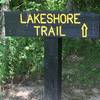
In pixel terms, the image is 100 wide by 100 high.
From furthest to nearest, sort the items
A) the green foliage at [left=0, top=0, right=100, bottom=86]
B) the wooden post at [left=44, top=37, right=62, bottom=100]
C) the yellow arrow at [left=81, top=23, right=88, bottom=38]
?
1. the green foliage at [left=0, top=0, right=100, bottom=86]
2. the wooden post at [left=44, top=37, right=62, bottom=100]
3. the yellow arrow at [left=81, top=23, right=88, bottom=38]

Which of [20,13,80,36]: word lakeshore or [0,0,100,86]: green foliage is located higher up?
[20,13,80,36]: word lakeshore

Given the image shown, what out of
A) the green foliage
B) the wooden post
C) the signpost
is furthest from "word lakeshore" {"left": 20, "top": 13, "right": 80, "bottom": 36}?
the green foliage

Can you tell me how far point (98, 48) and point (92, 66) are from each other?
866mm

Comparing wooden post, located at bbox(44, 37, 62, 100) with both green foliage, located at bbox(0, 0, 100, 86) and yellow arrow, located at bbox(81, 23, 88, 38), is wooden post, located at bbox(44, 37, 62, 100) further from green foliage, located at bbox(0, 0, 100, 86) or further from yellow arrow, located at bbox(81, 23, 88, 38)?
green foliage, located at bbox(0, 0, 100, 86)

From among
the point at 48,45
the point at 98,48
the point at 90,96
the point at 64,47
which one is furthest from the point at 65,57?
the point at 48,45

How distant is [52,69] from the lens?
5465 millimetres

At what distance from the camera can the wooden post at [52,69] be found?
5.43 metres

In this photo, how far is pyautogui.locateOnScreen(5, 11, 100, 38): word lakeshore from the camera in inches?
202

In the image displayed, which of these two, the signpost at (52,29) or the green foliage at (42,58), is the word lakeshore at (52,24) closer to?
the signpost at (52,29)

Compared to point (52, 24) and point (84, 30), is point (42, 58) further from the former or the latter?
point (84, 30)

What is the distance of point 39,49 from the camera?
7.72 m

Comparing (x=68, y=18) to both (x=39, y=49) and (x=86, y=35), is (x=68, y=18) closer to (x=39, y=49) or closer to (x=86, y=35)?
(x=86, y=35)

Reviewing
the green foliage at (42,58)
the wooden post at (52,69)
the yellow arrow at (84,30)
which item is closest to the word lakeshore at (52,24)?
the yellow arrow at (84,30)

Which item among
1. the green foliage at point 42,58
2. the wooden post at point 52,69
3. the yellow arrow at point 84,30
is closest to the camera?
the yellow arrow at point 84,30
